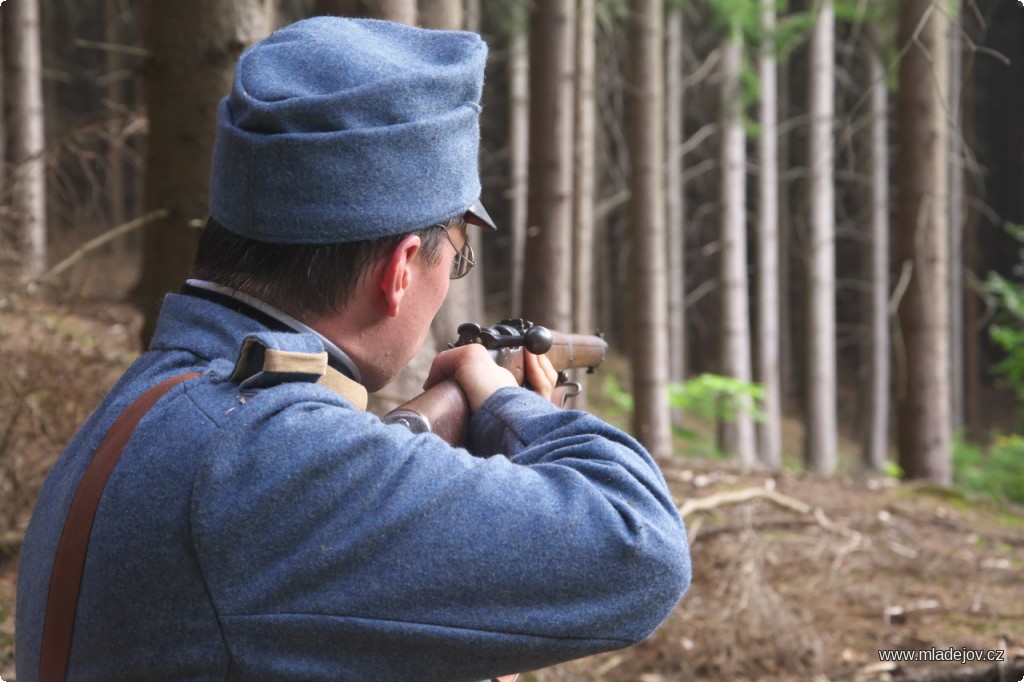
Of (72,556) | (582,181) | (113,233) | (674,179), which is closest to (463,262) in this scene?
(72,556)

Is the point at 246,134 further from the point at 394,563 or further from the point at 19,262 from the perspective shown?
the point at 19,262

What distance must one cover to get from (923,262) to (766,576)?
469 centimetres

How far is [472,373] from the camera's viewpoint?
6.33 feet

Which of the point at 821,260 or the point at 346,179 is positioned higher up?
the point at 346,179

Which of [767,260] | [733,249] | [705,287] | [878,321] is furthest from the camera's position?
[705,287]

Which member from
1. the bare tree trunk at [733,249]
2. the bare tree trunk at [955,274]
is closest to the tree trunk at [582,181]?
the bare tree trunk at [733,249]

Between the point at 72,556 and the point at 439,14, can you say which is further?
the point at 439,14

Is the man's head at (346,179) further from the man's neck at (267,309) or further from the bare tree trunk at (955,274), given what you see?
the bare tree trunk at (955,274)

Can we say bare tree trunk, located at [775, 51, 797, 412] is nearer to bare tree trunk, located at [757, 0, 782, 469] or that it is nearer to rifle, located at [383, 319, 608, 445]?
bare tree trunk, located at [757, 0, 782, 469]

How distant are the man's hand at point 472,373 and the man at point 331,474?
6.9 inches

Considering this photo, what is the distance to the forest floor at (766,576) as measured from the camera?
4996 mm

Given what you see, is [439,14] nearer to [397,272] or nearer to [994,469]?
[397,272]

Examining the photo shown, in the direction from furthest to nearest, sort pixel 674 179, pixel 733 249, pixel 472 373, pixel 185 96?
pixel 674 179
pixel 733 249
pixel 185 96
pixel 472 373

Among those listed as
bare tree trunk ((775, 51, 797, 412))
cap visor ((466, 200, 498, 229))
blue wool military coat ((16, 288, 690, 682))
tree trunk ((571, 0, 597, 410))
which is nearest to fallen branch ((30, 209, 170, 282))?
cap visor ((466, 200, 498, 229))
